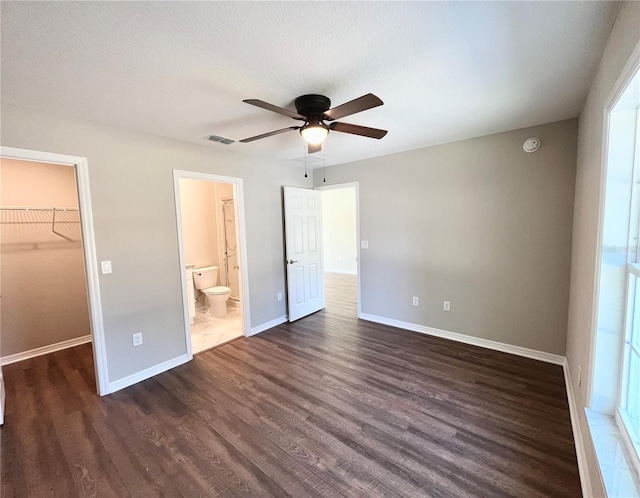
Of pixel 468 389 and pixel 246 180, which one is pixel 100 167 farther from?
pixel 468 389

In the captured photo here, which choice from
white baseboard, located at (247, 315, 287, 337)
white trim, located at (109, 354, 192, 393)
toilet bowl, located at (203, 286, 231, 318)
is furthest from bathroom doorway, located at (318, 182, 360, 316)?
white trim, located at (109, 354, 192, 393)

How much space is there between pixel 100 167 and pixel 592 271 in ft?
12.2

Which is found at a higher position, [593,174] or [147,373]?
[593,174]

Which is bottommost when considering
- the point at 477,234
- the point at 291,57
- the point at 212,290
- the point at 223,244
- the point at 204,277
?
the point at 212,290

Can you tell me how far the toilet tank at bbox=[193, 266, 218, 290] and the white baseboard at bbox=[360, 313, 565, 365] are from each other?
8.30 feet

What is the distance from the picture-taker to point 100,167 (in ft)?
7.93

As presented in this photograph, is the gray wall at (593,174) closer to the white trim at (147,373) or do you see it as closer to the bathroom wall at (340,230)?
the white trim at (147,373)

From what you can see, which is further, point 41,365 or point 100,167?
point 41,365

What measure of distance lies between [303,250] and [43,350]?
3.44m

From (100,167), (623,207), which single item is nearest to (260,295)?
(100,167)

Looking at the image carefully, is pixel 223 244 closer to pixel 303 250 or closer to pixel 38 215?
pixel 303 250

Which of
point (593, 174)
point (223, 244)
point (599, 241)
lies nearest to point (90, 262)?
point (223, 244)

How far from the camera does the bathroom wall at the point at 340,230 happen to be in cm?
782

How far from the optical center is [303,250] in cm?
434
